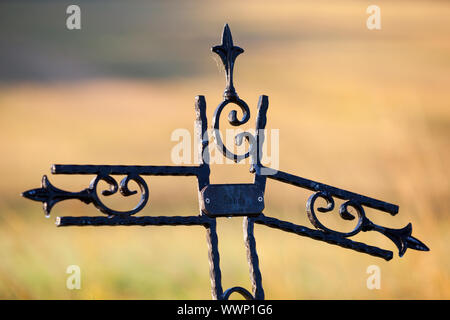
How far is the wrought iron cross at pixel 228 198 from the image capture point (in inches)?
120

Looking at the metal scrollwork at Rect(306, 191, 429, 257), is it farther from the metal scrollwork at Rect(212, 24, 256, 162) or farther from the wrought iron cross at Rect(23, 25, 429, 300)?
the metal scrollwork at Rect(212, 24, 256, 162)

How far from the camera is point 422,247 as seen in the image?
3572 mm

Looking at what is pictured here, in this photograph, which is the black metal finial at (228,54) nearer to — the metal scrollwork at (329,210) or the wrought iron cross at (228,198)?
the wrought iron cross at (228,198)

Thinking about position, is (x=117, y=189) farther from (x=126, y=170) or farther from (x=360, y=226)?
(x=360, y=226)

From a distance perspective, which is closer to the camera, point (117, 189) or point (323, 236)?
point (117, 189)

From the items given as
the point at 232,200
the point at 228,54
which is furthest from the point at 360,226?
the point at 228,54

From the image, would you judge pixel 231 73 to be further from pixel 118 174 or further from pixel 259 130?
pixel 118 174

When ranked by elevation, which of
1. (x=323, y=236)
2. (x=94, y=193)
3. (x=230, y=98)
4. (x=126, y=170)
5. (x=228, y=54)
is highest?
(x=228, y=54)

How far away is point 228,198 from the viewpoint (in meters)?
3.23

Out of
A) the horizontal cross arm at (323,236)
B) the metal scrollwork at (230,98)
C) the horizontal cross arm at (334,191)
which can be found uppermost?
the metal scrollwork at (230,98)

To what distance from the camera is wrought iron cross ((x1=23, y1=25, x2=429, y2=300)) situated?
3.05m

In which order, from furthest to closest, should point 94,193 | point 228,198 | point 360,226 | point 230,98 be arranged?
1. point 360,226
2. point 230,98
3. point 228,198
4. point 94,193

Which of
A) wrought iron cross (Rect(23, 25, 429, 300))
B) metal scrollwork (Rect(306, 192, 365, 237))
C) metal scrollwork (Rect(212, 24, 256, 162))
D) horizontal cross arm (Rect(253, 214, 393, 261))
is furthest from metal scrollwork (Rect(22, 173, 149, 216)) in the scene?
metal scrollwork (Rect(306, 192, 365, 237))

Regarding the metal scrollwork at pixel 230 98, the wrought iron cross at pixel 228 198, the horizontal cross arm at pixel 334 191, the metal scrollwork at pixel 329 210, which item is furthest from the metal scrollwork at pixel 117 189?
the metal scrollwork at pixel 329 210
